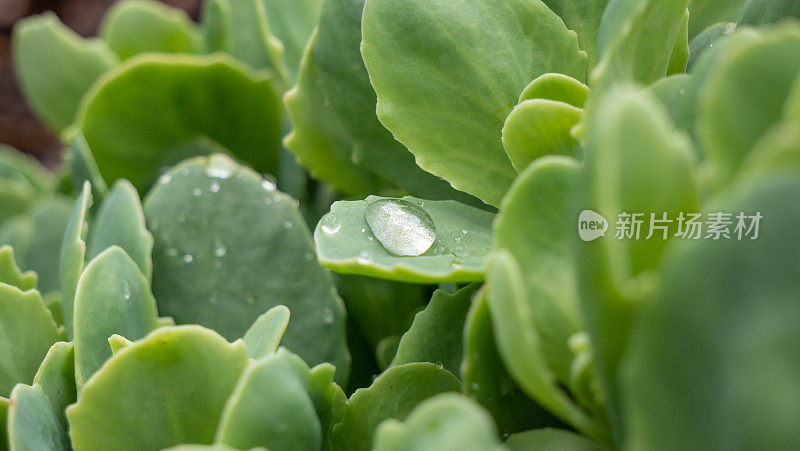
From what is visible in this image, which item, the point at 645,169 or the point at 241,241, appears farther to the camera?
the point at 241,241

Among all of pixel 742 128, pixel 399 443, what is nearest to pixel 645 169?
pixel 742 128

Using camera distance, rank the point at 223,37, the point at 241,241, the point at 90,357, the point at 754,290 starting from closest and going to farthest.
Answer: the point at 754,290 → the point at 90,357 → the point at 241,241 → the point at 223,37

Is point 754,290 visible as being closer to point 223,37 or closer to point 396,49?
point 396,49

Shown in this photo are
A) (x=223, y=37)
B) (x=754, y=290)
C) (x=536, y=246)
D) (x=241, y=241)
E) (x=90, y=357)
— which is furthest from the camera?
(x=223, y=37)

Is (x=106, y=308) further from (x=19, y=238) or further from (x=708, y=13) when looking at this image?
(x=708, y=13)

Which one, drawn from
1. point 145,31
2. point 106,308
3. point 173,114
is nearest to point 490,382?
point 106,308
